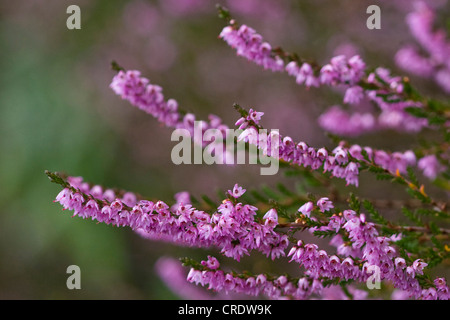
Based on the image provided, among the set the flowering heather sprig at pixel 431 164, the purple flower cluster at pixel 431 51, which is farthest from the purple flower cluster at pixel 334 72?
the purple flower cluster at pixel 431 51

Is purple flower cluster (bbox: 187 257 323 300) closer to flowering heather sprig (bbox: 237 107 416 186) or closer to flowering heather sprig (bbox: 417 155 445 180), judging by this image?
flowering heather sprig (bbox: 237 107 416 186)

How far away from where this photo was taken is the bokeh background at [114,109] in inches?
190

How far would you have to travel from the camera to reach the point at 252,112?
1480 mm

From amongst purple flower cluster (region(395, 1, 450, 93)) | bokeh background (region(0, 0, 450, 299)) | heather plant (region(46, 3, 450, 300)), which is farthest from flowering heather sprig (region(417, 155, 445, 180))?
bokeh background (region(0, 0, 450, 299))

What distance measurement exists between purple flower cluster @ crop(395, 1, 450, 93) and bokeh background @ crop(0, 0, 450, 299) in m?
1.91

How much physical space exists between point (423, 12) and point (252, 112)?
175 cm

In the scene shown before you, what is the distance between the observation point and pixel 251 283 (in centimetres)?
157

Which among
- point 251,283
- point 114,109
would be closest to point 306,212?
point 251,283

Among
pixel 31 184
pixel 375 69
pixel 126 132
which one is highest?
pixel 126 132

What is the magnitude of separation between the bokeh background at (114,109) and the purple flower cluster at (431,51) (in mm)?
1911

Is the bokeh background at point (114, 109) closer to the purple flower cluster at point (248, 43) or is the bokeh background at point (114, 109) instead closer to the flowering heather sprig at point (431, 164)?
the flowering heather sprig at point (431, 164)

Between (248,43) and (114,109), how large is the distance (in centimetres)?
396

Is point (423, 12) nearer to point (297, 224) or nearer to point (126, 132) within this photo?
point (297, 224)
